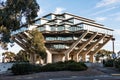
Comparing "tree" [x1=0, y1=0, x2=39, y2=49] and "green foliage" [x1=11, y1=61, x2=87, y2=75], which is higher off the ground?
"tree" [x1=0, y1=0, x2=39, y2=49]

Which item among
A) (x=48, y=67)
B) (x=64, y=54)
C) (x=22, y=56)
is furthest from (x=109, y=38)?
(x=48, y=67)

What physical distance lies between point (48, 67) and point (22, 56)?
8239 cm

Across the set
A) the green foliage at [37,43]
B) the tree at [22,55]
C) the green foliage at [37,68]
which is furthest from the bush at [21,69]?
the tree at [22,55]

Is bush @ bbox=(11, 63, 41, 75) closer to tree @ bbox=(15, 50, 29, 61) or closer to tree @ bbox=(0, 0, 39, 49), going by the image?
tree @ bbox=(0, 0, 39, 49)

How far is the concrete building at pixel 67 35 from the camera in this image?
99562mm

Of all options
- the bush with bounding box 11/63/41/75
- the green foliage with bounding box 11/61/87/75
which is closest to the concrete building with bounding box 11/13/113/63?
the green foliage with bounding box 11/61/87/75

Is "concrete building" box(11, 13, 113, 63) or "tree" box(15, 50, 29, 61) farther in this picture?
"tree" box(15, 50, 29, 61)

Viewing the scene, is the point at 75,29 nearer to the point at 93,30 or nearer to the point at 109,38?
the point at 93,30

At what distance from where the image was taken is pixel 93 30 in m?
101

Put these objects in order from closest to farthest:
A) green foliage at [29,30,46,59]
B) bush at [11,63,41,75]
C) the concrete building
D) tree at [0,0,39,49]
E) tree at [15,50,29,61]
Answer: tree at [0,0,39,49] → bush at [11,63,41,75] → green foliage at [29,30,46,59] → the concrete building → tree at [15,50,29,61]

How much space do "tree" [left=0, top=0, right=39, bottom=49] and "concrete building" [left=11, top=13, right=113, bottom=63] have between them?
65061 mm

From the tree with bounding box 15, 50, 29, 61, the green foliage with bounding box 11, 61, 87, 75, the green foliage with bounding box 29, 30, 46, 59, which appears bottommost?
the green foliage with bounding box 11, 61, 87, 75

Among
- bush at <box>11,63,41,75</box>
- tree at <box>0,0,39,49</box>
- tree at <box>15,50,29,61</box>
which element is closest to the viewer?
tree at <box>0,0,39,49</box>

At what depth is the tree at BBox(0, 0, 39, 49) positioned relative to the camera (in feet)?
96.1
